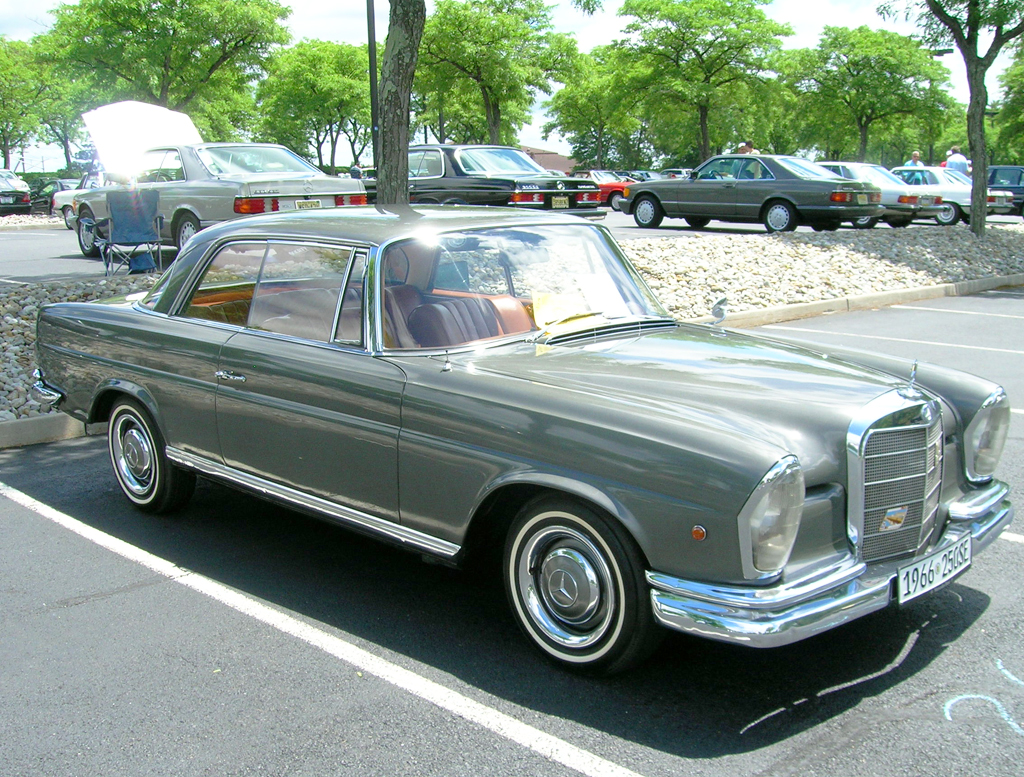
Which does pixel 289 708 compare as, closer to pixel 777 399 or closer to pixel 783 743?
pixel 783 743

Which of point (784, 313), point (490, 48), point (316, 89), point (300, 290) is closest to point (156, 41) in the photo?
point (490, 48)

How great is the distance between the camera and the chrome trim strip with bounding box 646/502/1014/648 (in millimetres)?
2734

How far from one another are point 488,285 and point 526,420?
3.57 ft

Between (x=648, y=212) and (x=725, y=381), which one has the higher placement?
(x=648, y=212)

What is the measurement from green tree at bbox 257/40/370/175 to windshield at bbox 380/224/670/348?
45.6 meters

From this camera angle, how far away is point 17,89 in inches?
1820

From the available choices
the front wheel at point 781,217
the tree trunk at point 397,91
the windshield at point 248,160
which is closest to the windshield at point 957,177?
the front wheel at point 781,217

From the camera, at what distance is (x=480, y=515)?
11.1 feet

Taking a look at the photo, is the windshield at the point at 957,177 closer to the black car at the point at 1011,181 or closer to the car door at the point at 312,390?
the black car at the point at 1011,181

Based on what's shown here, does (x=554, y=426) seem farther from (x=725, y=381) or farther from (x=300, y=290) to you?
(x=300, y=290)

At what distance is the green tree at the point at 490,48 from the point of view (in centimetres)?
3544

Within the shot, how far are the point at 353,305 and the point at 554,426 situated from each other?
119 cm

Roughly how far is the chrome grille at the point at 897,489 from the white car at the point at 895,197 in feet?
56.2

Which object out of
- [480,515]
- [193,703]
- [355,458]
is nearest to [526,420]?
[480,515]
